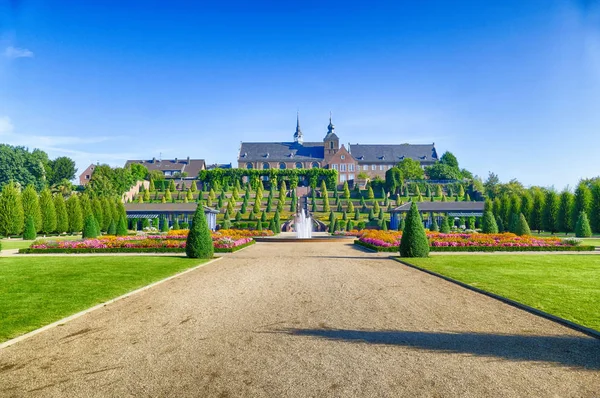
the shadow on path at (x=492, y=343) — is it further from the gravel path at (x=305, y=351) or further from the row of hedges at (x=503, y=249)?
the row of hedges at (x=503, y=249)

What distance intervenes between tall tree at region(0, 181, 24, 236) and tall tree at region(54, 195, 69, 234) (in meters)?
4.30

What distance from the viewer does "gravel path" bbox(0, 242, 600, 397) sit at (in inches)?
193

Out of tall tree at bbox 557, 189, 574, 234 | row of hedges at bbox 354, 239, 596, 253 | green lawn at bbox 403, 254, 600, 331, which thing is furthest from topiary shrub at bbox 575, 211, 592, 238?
green lawn at bbox 403, 254, 600, 331

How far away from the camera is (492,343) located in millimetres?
6520

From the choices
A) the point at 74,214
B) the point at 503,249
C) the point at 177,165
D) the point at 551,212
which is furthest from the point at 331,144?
the point at 503,249

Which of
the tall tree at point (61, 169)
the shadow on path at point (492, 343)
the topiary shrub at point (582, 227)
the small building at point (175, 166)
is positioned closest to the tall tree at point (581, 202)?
the topiary shrub at point (582, 227)

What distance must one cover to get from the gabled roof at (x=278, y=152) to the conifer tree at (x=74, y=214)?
7009 cm

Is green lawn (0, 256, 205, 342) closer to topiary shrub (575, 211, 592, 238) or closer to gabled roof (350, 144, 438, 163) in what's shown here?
topiary shrub (575, 211, 592, 238)

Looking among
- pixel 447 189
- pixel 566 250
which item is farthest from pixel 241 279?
pixel 447 189

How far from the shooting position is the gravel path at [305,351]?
491 cm

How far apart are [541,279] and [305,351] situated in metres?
9.54

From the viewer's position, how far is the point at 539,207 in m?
49.3

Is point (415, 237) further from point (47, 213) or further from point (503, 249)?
point (47, 213)

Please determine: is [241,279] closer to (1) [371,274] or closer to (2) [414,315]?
(1) [371,274]
